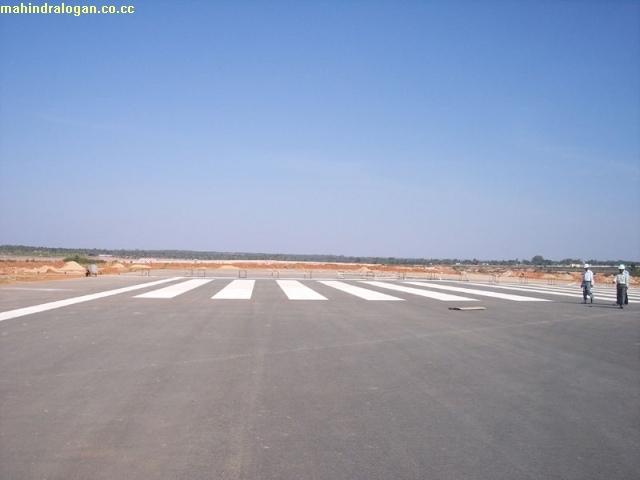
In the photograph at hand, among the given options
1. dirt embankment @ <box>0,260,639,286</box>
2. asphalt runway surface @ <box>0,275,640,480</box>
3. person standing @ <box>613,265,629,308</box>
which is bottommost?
asphalt runway surface @ <box>0,275,640,480</box>

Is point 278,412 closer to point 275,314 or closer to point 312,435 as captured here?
point 312,435

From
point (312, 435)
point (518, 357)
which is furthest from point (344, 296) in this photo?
point (312, 435)

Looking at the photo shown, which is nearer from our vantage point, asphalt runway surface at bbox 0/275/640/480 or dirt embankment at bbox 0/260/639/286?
asphalt runway surface at bbox 0/275/640/480

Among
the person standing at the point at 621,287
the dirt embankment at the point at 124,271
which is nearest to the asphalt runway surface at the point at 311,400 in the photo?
the person standing at the point at 621,287

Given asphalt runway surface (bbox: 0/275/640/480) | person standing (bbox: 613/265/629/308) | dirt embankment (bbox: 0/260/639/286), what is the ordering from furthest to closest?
dirt embankment (bbox: 0/260/639/286) < person standing (bbox: 613/265/629/308) < asphalt runway surface (bbox: 0/275/640/480)

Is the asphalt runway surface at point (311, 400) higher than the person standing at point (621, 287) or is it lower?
lower

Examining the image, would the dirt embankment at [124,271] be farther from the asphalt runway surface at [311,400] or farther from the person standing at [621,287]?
the person standing at [621,287]

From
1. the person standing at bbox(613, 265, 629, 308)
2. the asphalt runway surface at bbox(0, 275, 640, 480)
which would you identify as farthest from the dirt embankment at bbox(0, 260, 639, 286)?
the person standing at bbox(613, 265, 629, 308)

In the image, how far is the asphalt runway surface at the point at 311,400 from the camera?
15.9ft

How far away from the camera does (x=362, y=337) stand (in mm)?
11242

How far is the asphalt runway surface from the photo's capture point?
15.9 ft

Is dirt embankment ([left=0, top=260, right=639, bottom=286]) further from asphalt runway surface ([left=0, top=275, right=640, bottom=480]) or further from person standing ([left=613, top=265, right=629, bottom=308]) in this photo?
person standing ([left=613, top=265, right=629, bottom=308])

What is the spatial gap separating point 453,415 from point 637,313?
14940 mm

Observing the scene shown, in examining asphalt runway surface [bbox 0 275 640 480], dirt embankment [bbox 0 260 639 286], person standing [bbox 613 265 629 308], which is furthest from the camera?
dirt embankment [bbox 0 260 639 286]
